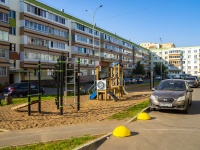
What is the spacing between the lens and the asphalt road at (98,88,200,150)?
19.3 feet

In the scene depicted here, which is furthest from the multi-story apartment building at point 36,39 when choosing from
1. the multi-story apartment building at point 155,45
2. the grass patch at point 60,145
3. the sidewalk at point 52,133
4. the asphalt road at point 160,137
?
the multi-story apartment building at point 155,45

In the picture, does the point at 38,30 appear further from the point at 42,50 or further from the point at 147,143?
the point at 147,143

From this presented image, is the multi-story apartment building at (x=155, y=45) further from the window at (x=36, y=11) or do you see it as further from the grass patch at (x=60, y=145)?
the grass patch at (x=60, y=145)

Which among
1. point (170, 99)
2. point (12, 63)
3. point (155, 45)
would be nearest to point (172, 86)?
point (170, 99)

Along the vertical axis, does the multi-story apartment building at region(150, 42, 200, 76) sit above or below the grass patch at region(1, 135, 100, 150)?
above

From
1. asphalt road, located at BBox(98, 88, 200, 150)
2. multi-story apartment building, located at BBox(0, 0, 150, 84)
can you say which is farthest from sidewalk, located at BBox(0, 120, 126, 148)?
multi-story apartment building, located at BBox(0, 0, 150, 84)

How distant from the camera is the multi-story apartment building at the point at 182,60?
115375 mm

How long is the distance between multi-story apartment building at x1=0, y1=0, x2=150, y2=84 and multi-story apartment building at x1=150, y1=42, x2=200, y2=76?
6618cm

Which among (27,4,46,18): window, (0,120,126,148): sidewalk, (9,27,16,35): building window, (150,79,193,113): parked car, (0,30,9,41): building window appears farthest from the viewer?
(27,4,46,18): window

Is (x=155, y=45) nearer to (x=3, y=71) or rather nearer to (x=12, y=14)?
(x=12, y=14)

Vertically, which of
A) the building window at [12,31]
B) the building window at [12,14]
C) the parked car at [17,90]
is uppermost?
the building window at [12,14]

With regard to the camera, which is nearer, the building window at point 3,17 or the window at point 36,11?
the building window at point 3,17

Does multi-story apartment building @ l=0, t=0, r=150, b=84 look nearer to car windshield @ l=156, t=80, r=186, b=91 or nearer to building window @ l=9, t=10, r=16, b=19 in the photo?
building window @ l=9, t=10, r=16, b=19

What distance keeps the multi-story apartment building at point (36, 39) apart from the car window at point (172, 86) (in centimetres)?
1962
